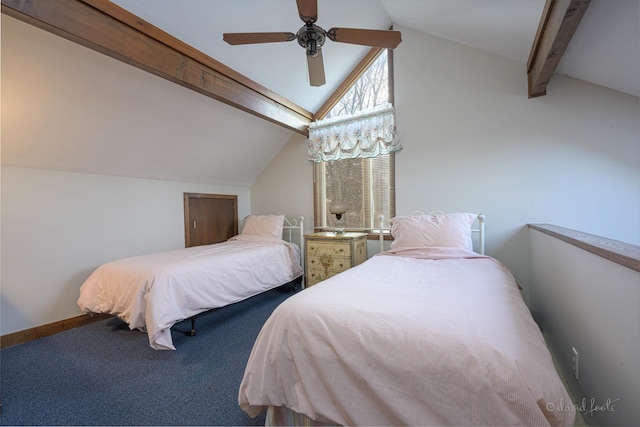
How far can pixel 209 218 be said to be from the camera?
381 centimetres

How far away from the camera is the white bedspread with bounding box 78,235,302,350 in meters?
1.94

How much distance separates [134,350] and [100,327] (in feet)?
2.64

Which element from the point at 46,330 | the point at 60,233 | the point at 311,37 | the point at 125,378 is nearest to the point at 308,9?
the point at 311,37

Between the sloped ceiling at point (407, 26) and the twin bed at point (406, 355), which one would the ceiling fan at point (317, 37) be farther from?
the twin bed at point (406, 355)

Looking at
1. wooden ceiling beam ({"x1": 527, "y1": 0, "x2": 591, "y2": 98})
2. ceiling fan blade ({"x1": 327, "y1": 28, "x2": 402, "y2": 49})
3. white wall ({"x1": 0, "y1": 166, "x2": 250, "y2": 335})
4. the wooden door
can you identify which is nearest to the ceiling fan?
ceiling fan blade ({"x1": 327, "y1": 28, "x2": 402, "y2": 49})

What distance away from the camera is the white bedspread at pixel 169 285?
6.38ft

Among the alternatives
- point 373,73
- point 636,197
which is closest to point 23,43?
point 373,73

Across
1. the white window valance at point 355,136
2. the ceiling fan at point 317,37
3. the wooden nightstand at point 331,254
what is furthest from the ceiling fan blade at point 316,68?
the wooden nightstand at point 331,254

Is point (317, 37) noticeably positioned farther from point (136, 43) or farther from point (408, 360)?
point (408, 360)

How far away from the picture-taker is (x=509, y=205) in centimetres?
247

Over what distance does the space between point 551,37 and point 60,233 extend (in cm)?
417

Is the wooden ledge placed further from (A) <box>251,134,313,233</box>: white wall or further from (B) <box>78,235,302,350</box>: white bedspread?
(A) <box>251,134,313,233</box>: white wall

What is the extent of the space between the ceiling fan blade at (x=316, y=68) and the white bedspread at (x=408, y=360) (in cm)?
156

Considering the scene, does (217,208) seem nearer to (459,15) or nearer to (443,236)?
(443,236)
